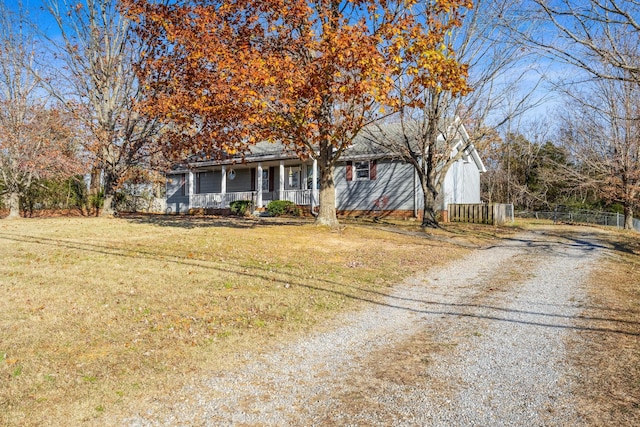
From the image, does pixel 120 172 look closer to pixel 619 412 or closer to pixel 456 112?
pixel 456 112

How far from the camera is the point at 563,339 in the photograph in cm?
565

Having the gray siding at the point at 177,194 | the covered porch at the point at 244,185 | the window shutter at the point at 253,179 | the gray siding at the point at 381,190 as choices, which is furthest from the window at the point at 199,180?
the gray siding at the point at 381,190

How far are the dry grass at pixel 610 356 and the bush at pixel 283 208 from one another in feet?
58.3

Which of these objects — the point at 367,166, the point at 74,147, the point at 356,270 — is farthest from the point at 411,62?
the point at 74,147

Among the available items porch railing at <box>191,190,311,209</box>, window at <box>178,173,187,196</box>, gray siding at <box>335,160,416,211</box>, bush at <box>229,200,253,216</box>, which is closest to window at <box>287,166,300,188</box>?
porch railing at <box>191,190,311,209</box>

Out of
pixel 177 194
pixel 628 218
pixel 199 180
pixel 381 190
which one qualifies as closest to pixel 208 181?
pixel 199 180

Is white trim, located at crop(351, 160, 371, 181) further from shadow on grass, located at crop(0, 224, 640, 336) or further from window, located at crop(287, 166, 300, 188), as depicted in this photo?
shadow on grass, located at crop(0, 224, 640, 336)

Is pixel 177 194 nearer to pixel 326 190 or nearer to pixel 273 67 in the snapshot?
pixel 326 190

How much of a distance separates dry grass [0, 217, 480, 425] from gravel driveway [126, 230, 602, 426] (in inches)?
19.2

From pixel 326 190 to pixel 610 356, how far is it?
1218cm

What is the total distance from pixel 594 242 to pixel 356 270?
11.1 m

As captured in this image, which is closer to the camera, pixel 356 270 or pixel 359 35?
pixel 356 270

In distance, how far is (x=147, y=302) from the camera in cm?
692

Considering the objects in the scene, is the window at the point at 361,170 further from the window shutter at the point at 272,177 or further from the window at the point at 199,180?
the window at the point at 199,180
